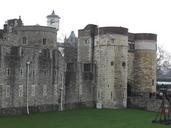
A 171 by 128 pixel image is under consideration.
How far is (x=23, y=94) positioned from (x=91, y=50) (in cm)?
1223

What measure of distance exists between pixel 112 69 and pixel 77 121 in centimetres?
1364

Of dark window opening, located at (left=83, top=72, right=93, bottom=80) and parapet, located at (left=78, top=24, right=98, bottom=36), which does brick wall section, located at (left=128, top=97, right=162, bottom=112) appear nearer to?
dark window opening, located at (left=83, top=72, right=93, bottom=80)

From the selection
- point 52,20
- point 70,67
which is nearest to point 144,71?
point 70,67

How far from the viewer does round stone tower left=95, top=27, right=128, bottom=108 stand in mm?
44750

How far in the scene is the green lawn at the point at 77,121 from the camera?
97.1 ft

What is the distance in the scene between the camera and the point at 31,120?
31.8 metres

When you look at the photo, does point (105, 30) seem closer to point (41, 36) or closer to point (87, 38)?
point (87, 38)

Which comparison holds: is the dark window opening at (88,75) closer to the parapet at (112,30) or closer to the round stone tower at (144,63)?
the parapet at (112,30)

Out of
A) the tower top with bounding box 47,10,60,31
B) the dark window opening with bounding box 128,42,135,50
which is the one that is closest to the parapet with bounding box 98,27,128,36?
the dark window opening with bounding box 128,42,135,50

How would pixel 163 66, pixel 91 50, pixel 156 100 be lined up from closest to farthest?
pixel 156 100 → pixel 91 50 → pixel 163 66

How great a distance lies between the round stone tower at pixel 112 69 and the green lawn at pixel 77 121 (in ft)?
21.5

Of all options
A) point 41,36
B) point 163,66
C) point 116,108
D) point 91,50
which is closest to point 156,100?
point 116,108

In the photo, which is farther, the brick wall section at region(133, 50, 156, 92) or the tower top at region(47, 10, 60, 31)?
the tower top at region(47, 10, 60, 31)

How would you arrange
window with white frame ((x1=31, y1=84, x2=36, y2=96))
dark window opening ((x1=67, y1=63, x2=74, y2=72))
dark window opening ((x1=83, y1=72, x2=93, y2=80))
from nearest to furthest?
window with white frame ((x1=31, y1=84, x2=36, y2=96)) < dark window opening ((x1=67, y1=63, x2=74, y2=72)) < dark window opening ((x1=83, y1=72, x2=93, y2=80))
